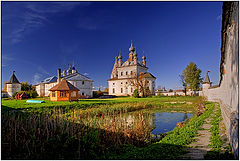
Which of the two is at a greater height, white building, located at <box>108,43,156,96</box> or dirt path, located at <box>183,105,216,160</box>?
white building, located at <box>108,43,156,96</box>

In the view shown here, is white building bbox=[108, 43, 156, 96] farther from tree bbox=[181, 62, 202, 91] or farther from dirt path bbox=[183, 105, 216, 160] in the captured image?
dirt path bbox=[183, 105, 216, 160]

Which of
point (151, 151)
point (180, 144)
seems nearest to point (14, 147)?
point (151, 151)

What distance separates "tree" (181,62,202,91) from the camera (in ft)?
122

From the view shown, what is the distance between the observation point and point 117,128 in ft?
16.9

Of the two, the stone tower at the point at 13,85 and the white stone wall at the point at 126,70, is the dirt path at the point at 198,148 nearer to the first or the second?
the white stone wall at the point at 126,70

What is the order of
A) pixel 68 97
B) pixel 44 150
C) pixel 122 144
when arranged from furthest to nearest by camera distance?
pixel 68 97, pixel 122 144, pixel 44 150

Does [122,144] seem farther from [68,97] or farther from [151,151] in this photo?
[68,97]

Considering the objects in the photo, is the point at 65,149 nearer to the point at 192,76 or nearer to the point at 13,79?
the point at 13,79

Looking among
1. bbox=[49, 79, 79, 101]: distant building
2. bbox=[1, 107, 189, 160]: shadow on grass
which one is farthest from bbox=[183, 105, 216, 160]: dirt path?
bbox=[49, 79, 79, 101]: distant building

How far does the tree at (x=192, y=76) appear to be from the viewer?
122 feet

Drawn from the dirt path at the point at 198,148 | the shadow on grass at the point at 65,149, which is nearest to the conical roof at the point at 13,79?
the shadow on grass at the point at 65,149

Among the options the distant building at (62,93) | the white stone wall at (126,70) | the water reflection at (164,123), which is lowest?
the water reflection at (164,123)

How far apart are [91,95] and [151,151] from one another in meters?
31.0

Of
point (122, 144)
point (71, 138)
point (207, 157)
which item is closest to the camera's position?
point (207, 157)
